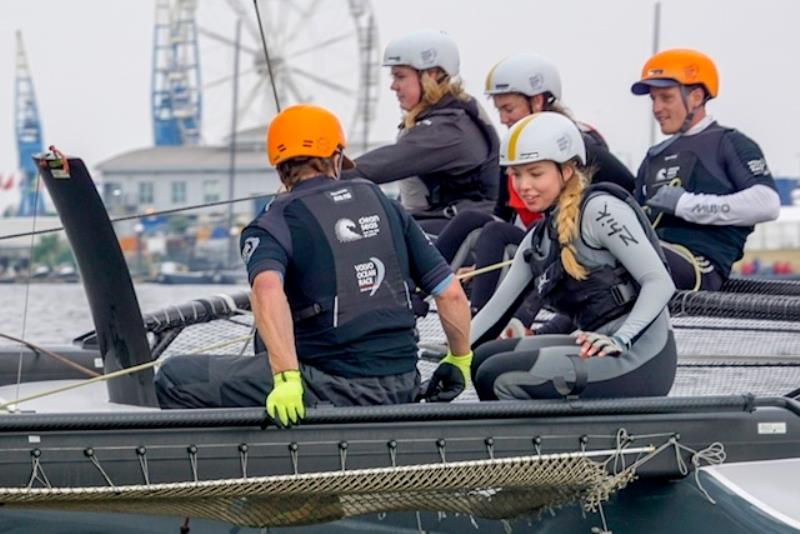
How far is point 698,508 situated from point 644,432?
343 millimetres

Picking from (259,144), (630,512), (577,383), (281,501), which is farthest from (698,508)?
(259,144)

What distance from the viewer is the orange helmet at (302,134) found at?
17.8ft

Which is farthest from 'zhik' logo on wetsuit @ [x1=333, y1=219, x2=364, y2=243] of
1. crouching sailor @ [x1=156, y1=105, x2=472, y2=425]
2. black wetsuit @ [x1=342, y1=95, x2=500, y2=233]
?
black wetsuit @ [x1=342, y1=95, x2=500, y2=233]

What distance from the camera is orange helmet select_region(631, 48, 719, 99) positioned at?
713cm

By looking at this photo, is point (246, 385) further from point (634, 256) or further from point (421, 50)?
point (421, 50)

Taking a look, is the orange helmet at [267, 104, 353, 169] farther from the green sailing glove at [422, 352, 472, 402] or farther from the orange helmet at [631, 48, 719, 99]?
the orange helmet at [631, 48, 719, 99]

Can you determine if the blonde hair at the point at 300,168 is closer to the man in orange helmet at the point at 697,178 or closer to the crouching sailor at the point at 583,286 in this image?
the crouching sailor at the point at 583,286

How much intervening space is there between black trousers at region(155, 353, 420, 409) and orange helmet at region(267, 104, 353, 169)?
67 cm

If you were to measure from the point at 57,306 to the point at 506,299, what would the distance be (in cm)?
2582

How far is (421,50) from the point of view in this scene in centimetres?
730

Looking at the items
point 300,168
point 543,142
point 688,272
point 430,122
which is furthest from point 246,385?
point 688,272

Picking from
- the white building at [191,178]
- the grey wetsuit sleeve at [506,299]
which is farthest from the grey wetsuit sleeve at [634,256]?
the white building at [191,178]

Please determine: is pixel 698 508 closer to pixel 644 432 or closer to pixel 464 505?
pixel 644 432

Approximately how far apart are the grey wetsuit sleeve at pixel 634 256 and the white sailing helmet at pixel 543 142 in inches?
8.9
